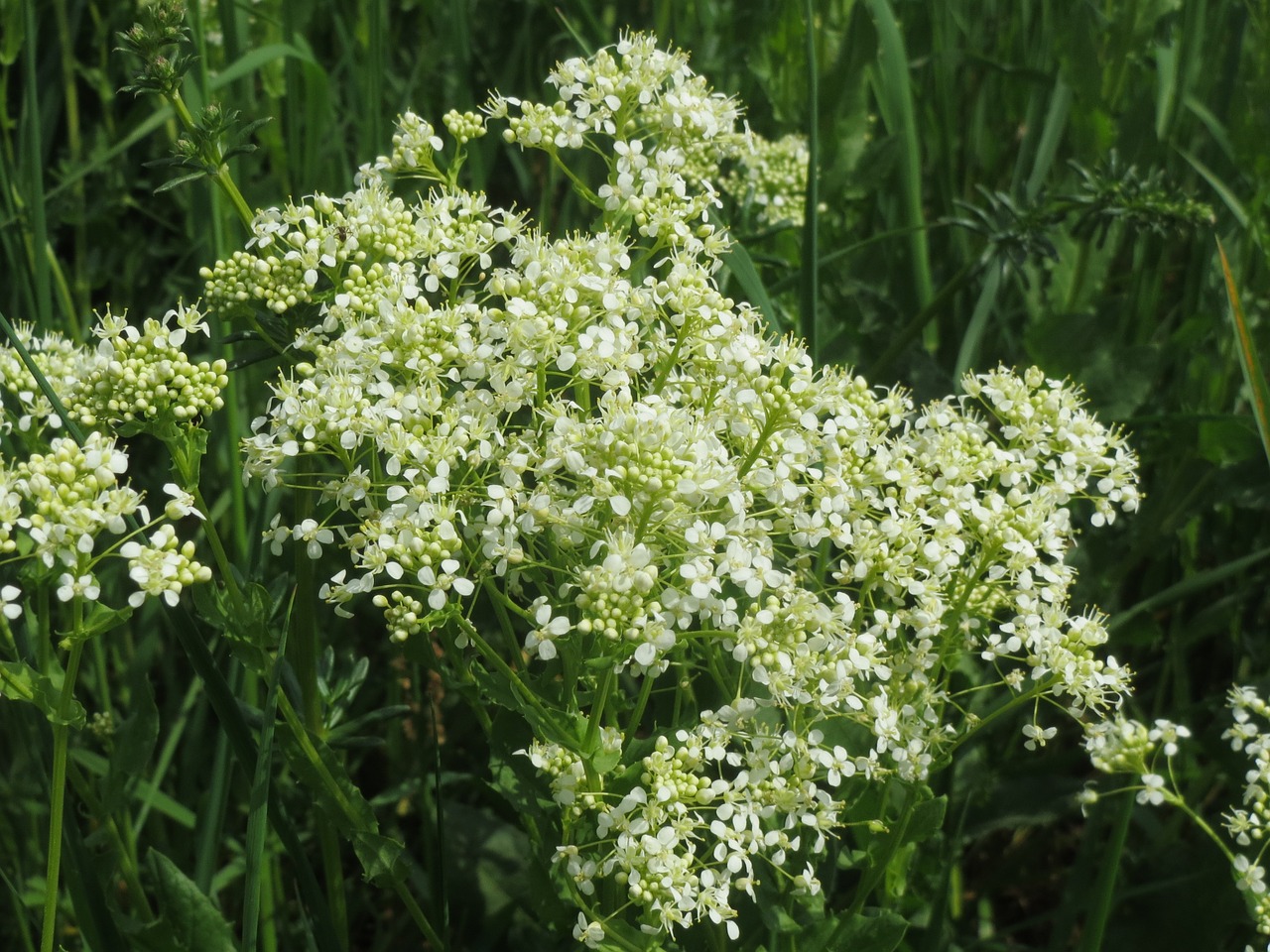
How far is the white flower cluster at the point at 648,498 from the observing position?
1812 mm

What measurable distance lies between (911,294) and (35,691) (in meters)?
2.64

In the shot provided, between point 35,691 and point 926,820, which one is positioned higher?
point 35,691

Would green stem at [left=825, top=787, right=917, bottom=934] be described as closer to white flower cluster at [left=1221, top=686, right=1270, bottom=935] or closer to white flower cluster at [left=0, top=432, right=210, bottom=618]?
white flower cluster at [left=1221, top=686, right=1270, bottom=935]

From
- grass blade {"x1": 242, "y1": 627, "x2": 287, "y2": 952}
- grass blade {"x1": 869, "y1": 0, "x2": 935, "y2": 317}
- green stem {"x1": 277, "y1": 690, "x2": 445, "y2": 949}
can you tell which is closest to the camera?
grass blade {"x1": 242, "y1": 627, "x2": 287, "y2": 952}

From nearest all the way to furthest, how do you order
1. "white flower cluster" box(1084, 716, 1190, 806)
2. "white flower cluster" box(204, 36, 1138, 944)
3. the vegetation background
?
1. "white flower cluster" box(204, 36, 1138, 944)
2. "white flower cluster" box(1084, 716, 1190, 806)
3. the vegetation background

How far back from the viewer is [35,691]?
73.9 inches

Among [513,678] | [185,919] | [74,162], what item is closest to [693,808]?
[513,678]

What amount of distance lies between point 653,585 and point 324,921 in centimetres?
91

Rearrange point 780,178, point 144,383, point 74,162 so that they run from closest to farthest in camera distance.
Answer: point 144,383 → point 780,178 → point 74,162

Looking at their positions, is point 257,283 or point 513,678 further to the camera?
point 257,283

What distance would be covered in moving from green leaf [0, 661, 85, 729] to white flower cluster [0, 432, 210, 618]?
0.15 metres

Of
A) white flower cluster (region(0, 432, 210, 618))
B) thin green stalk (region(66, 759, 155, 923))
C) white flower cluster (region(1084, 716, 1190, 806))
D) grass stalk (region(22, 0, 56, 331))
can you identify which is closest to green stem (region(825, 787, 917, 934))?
white flower cluster (region(1084, 716, 1190, 806))

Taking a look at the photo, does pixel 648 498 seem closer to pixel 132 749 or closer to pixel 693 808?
pixel 693 808

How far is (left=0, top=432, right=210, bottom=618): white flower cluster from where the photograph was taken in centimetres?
172
